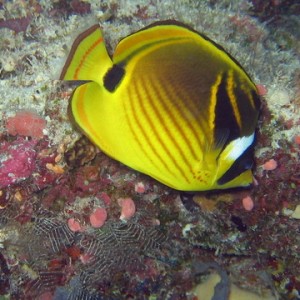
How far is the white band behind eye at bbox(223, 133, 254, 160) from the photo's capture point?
Result: 5.22 ft

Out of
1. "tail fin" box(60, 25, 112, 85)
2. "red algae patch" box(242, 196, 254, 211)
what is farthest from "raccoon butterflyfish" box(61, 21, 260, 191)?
"red algae patch" box(242, 196, 254, 211)

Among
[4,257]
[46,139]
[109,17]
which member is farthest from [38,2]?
[4,257]

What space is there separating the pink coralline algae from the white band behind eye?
112 cm

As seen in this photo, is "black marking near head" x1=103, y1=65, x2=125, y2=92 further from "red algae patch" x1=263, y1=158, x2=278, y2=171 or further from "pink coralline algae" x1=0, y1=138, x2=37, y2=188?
"red algae patch" x1=263, y1=158, x2=278, y2=171

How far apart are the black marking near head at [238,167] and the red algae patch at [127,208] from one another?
2.26 feet

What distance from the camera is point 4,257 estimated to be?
228cm

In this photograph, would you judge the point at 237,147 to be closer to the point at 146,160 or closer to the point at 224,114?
the point at 224,114

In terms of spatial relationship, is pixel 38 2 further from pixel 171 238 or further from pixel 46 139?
pixel 171 238

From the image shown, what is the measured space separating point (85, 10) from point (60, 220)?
1.79 meters

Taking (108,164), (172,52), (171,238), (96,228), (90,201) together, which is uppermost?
(172,52)

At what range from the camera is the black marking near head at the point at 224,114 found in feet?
5.01

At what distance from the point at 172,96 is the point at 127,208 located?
0.92 m

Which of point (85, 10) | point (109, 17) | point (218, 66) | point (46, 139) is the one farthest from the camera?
point (85, 10)

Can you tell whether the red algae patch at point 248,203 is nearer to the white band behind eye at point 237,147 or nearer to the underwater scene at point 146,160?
the underwater scene at point 146,160
